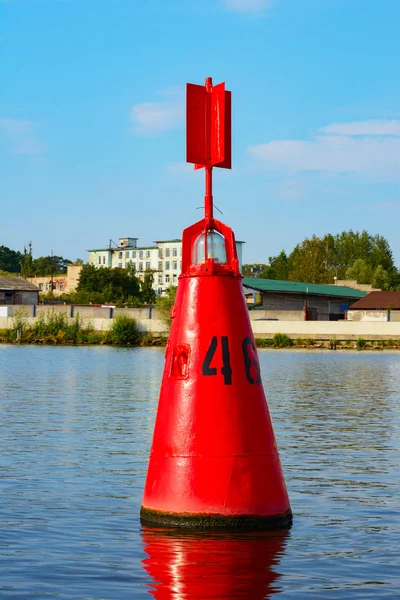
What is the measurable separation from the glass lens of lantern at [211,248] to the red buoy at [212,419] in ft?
0.04

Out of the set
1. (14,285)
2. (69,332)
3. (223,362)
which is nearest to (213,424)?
(223,362)

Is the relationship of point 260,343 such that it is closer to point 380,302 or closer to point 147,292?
point 380,302

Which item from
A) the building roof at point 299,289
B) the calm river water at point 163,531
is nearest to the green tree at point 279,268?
the building roof at point 299,289

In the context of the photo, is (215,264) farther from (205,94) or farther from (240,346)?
(205,94)

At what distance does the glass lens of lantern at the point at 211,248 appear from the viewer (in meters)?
7.72

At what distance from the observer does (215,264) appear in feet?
24.9

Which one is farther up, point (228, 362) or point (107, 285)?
point (107, 285)

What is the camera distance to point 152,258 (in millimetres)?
156500

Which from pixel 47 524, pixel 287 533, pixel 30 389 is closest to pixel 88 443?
pixel 47 524

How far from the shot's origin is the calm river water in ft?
22.5

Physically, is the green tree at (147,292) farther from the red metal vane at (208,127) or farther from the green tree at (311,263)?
the red metal vane at (208,127)

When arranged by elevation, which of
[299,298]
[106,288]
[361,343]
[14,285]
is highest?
[106,288]

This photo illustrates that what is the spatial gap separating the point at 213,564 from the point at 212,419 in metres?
1.04

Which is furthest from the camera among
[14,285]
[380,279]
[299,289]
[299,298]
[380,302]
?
[380,279]
